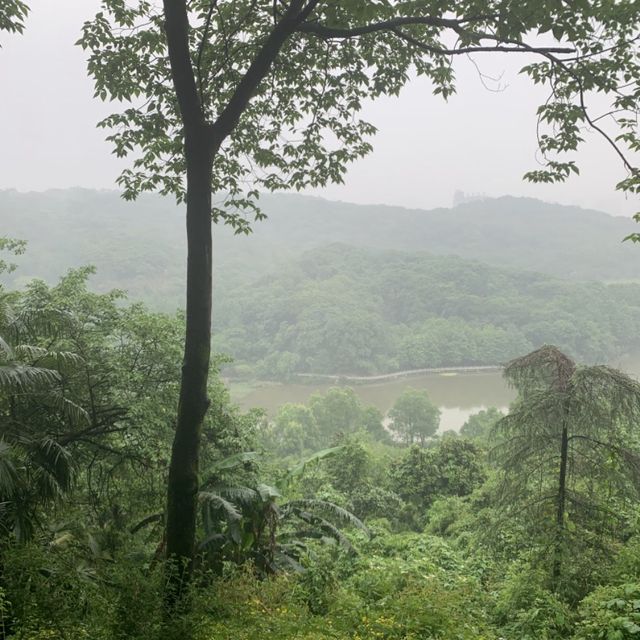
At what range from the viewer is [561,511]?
5.27 metres

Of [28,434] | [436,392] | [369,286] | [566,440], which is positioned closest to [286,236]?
[369,286]

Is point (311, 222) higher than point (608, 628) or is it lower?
higher

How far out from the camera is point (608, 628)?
3129 mm

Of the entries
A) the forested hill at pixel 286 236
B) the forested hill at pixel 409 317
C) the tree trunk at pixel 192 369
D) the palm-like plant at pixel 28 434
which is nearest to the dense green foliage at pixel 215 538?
the palm-like plant at pixel 28 434

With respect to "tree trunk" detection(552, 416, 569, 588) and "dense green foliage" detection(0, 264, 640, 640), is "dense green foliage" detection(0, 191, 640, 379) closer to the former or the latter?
"dense green foliage" detection(0, 264, 640, 640)

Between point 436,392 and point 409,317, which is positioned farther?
point 409,317

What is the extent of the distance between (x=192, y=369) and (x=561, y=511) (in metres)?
4.04

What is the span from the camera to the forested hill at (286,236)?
106 metres

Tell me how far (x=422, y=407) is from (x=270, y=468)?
33.3 m

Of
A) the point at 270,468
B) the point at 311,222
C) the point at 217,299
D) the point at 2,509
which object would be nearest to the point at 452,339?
the point at 217,299

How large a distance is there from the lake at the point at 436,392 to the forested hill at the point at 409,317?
366 centimetres

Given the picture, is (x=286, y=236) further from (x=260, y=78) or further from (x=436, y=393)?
(x=260, y=78)

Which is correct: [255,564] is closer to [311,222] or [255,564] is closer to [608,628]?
[608,628]

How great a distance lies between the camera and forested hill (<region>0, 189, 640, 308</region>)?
349 feet
